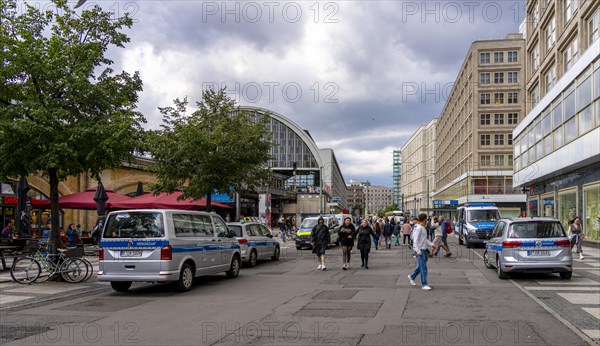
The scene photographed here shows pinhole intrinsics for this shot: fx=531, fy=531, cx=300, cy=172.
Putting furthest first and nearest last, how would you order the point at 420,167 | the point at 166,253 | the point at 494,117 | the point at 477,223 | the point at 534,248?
the point at 420,167, the point at 494,117, the point at 477,223, the point at 534,248, the point at 166,253

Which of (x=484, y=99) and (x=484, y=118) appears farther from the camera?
(x=484, y=99)

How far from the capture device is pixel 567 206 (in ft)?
110

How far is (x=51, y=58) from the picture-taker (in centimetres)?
1405

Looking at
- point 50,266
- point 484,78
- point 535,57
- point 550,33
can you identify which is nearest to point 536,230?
point 50,266

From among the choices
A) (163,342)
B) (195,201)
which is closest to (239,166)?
(195,201)

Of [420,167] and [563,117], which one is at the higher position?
[420,167]

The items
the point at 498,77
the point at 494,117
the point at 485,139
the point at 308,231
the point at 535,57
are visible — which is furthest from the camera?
the point at 498,77

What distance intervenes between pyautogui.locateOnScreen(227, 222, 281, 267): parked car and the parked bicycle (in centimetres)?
518

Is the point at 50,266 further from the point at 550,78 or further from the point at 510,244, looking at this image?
the point at 550,78

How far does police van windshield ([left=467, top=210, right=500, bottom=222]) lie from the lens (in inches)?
1155

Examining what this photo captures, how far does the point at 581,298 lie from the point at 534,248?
2.62 m

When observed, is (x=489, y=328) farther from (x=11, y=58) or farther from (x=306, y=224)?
(x=306, y=224)

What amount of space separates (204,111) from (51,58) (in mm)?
10179

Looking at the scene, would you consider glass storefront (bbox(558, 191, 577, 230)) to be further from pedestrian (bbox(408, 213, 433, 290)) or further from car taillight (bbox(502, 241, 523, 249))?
pedestrian (bbox(408, 213, 433, 290))
